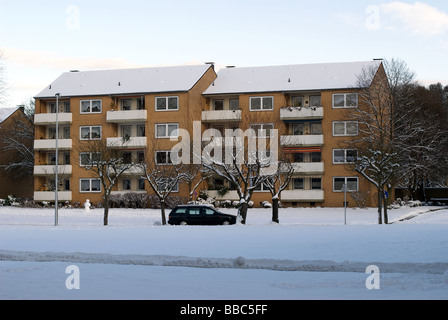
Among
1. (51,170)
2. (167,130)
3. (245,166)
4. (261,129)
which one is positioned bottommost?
(245,166)

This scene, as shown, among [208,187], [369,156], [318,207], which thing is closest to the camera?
[369,156]

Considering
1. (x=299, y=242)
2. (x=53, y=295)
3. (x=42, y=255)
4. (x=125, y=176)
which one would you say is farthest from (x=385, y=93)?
(x=53, y=295)

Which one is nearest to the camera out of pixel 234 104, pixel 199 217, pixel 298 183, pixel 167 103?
pixel 199 217

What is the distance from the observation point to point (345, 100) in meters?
59.2

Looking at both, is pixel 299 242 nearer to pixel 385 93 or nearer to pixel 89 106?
pixel 385 93

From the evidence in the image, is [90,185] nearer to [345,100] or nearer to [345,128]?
[345,128]

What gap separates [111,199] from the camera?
60344 millimetres

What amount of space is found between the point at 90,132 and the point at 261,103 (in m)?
16.9

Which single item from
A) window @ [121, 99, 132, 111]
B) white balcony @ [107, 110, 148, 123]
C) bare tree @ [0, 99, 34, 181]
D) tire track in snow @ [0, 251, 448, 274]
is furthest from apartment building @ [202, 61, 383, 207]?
tire track in snow @ [0, 251, 448, 274]

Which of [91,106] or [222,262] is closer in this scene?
[222,262]

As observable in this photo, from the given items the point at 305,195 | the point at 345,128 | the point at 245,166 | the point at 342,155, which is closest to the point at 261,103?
the point at 345,128

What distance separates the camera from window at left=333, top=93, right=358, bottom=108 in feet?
193

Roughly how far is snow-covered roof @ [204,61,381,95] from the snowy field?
34.4 m
